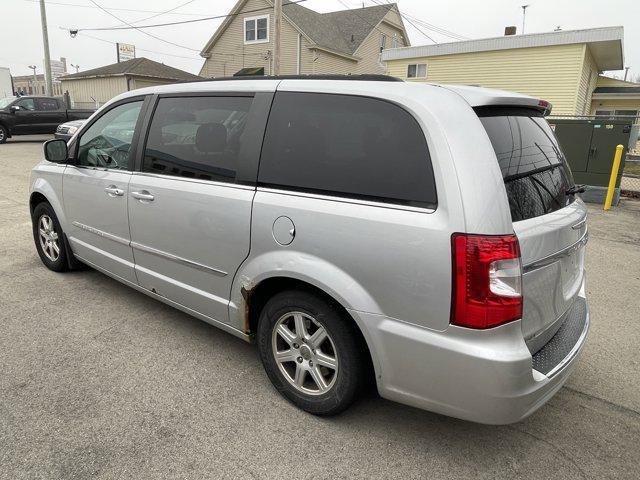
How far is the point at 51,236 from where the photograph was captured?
4.58 metres

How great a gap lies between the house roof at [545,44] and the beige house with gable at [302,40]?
658cm

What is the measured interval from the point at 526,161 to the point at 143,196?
2414mm

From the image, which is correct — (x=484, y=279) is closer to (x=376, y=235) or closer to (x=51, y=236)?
(x=376, y=235)

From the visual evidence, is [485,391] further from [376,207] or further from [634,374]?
[634,374]

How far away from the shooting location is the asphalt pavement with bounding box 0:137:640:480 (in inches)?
88.5

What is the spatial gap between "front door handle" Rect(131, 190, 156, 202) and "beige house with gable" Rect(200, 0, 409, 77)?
20737 millimetres

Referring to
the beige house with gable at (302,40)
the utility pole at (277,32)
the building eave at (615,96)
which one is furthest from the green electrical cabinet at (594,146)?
the beige house with gable at (302,40)

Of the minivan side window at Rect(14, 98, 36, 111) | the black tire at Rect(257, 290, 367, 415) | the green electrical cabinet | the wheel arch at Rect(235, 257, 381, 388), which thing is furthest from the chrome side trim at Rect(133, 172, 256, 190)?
the minivan side window at Rect(14, 98, 36, 111)

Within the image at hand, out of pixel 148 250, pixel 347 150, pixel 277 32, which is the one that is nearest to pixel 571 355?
pixel 347 150

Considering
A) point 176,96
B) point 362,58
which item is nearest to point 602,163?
Answer: point 176,96

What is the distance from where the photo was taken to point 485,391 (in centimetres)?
198

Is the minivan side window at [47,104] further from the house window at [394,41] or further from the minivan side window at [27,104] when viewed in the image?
the house window at [394,41]

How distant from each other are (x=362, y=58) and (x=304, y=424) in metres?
28.4

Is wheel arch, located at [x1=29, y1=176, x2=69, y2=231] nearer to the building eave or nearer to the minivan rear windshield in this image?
the minivan rear windshield
